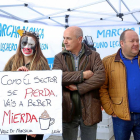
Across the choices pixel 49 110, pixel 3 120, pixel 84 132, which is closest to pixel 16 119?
pixel 3 120

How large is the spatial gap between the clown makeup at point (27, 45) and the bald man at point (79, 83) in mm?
292

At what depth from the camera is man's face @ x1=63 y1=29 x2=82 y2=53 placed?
230 centimetres

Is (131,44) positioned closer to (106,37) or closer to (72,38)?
(72,38)

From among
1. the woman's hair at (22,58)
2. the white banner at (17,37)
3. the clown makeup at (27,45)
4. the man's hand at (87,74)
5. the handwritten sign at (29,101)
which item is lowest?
the handwritten sign at (29,101)

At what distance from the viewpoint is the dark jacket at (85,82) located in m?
2.21

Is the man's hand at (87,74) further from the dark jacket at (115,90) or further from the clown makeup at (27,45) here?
the clown makeup at (27,45)

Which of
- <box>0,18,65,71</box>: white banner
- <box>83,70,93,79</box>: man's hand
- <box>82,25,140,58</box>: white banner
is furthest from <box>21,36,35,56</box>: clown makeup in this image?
<box>82,25,140,58</box>: white banner

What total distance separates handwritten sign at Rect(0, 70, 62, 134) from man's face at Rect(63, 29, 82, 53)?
322mm

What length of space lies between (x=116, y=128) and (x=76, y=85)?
668mm

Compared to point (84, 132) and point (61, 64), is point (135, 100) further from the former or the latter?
point (61, 64)

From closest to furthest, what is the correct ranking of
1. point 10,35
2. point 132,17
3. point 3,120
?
1. point 3,120
2. point 10,35
3. point 132,17

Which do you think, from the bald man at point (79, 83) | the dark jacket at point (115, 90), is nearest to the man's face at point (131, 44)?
the dark jacket at point (115, 90)

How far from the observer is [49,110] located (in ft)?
7.07

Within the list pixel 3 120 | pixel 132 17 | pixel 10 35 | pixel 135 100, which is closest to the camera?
pixel 3 120
